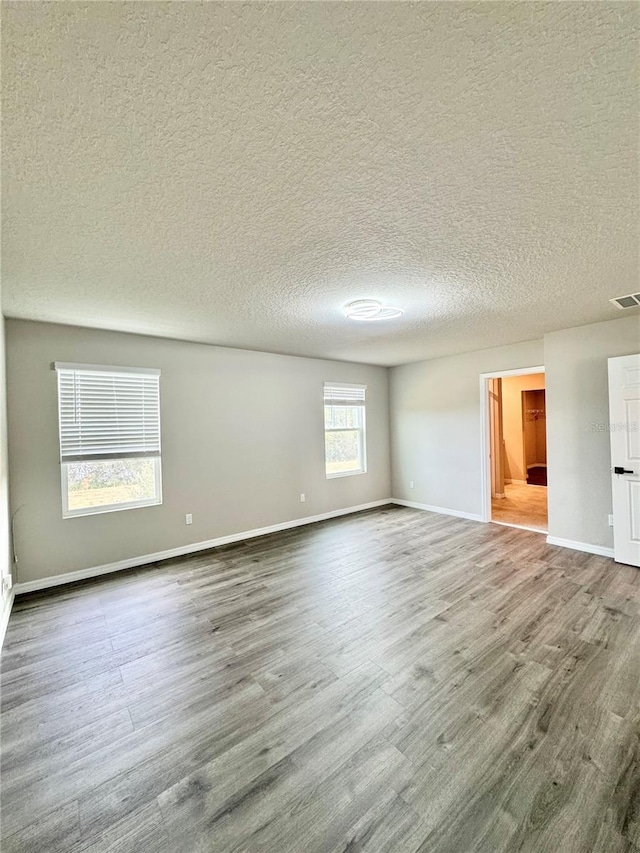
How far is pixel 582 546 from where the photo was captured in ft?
12.9

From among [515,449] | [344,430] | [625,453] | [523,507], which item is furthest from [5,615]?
[515,449]

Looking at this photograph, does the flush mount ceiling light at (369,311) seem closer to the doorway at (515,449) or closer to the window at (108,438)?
the window at (108,438)

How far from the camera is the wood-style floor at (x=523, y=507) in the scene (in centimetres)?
514

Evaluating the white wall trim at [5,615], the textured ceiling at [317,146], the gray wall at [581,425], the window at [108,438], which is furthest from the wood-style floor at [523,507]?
the white wall trim at [5,615]

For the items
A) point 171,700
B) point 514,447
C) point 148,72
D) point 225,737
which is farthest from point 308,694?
point 514,447

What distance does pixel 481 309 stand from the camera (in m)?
3.25

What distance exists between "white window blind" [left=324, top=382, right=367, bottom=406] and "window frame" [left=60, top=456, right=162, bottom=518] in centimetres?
274

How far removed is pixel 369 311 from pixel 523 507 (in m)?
4.96

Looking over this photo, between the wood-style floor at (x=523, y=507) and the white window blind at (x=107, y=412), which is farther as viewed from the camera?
the wood-style floor at (x=523, y=507)

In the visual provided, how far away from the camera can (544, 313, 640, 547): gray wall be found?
3.74 m

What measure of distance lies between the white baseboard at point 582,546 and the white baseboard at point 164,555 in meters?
2.88

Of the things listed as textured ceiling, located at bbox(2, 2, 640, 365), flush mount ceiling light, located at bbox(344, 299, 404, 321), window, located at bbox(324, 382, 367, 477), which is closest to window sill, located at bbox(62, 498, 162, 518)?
textured ceiling, located at bbox(2, 2, 640, 365)

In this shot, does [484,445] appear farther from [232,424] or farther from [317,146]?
[317,146]

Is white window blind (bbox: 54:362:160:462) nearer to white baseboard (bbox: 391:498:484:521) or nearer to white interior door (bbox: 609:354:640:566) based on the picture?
white baseboard (bbox: 391:498:484:521)
